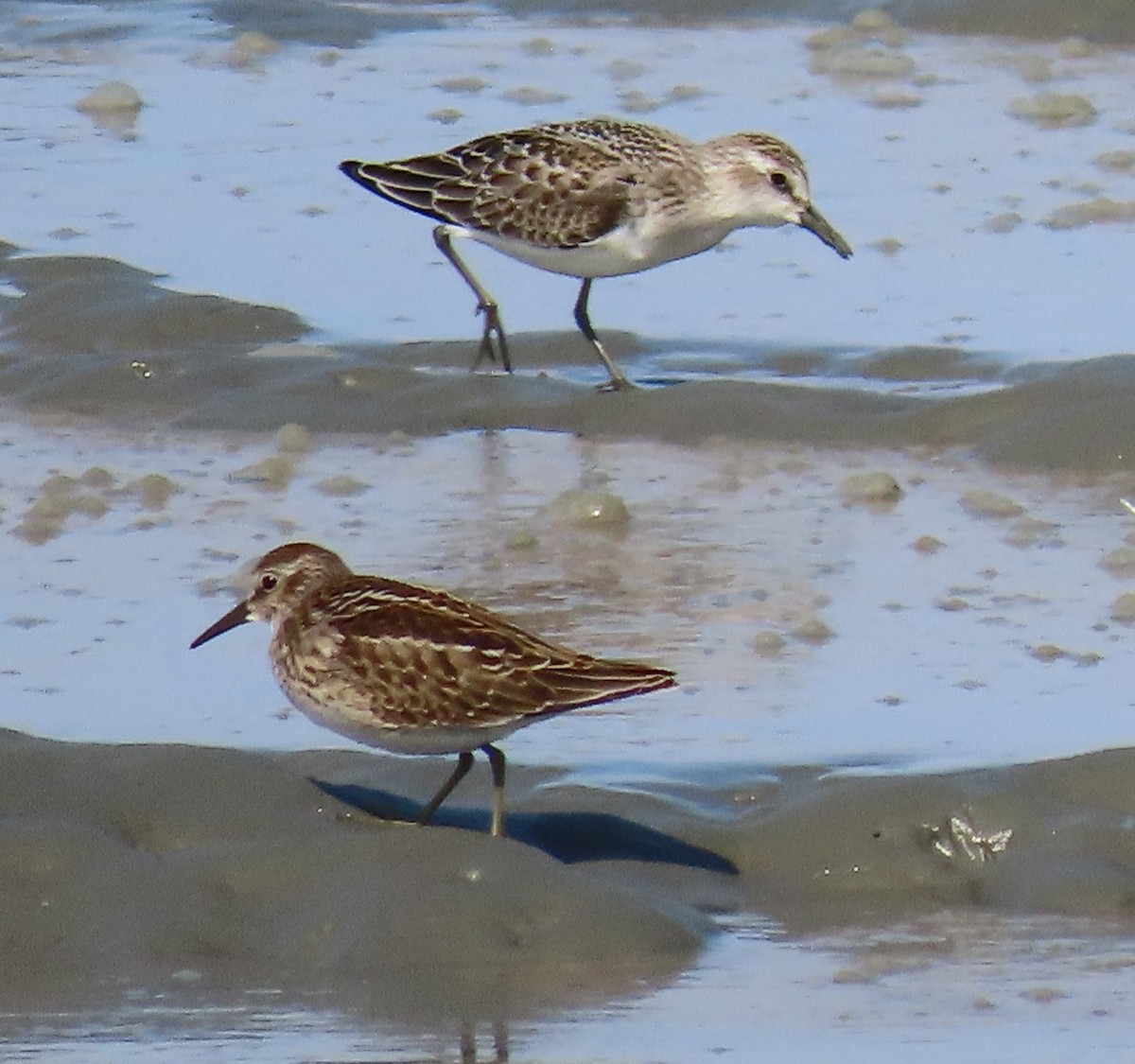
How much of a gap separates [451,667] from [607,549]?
7.23ft

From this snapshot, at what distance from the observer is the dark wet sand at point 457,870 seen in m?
5.28

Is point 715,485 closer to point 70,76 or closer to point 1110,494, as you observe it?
point 1110,494

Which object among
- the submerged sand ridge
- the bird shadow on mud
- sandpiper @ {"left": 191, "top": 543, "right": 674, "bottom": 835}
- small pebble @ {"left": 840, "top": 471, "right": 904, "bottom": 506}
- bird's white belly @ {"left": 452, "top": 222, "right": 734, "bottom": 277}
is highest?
sandpiper @ {"left": 191, "top": 543, "right": 674, "bottom": 835}

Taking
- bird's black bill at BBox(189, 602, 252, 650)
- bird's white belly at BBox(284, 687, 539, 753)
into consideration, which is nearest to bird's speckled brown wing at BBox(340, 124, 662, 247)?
bird's black bill at BBox(189, 602, 252, 650)

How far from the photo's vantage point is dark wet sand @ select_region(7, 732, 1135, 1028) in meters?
5.28

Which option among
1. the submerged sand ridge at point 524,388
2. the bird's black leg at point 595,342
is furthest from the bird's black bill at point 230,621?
the bird's black leg at point 595,342

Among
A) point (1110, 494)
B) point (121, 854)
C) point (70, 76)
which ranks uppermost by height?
point (121, 854)

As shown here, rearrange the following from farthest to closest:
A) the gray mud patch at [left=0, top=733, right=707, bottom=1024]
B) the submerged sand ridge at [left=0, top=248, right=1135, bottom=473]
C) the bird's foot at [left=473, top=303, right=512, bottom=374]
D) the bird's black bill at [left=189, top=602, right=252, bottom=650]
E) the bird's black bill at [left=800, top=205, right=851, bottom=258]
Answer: the bird's black bill at [left=800, top=205, right=851, bottom=258], the bird's foot at [left=473, top=303, right=512, bottom=374], the submerged sand ridge at [left=0, top=248, right=1135, bottom=473], the bird's black bill at [left=189, top=602, right=252, bottom=650], the gray mud patch at [left=0, top=733, right=707, bottom=1024]

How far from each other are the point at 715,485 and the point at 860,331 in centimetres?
152

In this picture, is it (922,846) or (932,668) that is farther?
(932,668)

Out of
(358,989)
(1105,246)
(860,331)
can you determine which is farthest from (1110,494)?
(358,989)

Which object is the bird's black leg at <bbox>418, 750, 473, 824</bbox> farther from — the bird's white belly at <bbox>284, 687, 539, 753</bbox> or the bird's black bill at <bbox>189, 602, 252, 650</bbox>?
the bird's black bill at <bbox>189, 602, 252, 650</bbox>

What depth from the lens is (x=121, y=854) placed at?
562 centimetres

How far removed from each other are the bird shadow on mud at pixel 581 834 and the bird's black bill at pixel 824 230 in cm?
420
